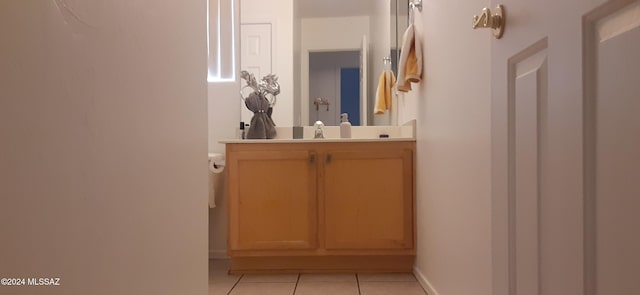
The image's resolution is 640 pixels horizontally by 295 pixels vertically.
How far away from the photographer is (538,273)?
66 cm

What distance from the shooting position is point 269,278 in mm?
2266

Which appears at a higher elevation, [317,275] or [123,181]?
[123,181]

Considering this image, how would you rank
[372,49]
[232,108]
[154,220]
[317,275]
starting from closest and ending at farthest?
[154,220] → [317,275] → [232,108] → [372,49]

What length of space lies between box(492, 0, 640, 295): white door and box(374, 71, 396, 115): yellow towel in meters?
1.98

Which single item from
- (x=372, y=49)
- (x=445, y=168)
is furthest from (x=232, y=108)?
(x=445, y=168)

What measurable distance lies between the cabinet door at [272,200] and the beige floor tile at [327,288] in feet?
0.81

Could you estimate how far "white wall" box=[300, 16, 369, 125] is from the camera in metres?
3.00

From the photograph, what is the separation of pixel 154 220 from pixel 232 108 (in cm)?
198

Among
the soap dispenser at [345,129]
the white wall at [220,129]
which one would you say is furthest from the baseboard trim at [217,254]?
the soap dispenser at [345,129]

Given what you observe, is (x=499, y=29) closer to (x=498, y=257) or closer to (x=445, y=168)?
(x=498, y=257)

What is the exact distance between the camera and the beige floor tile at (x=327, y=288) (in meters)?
1.96

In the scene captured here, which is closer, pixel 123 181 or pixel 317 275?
pixel 123 181

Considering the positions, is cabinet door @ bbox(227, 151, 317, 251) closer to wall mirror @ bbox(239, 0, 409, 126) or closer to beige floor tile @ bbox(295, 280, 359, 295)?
beige floor tile @ bbox(295, 280, 359, 295)

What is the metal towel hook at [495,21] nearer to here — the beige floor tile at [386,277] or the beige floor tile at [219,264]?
the beige floor tile at [386,277]
